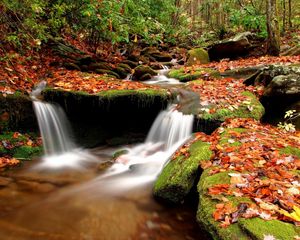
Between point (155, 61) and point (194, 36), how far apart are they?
7145 millimetres

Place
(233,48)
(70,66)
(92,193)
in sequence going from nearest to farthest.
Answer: (92,193), (70,66), (233,48)

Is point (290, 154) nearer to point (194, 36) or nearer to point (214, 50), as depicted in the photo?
point (214, 50)

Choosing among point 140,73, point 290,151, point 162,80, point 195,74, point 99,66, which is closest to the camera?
point 290,151

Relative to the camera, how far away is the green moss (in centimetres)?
261

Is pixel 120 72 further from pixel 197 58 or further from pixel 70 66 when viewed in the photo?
pixel 197 58

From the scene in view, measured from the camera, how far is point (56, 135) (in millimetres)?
7262

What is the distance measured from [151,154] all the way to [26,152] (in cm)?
296

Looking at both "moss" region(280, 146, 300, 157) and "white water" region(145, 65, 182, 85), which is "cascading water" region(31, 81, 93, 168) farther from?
"moss" region(280, 146, 300, 157)

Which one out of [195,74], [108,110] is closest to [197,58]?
[195,74]

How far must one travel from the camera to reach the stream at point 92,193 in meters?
3.85

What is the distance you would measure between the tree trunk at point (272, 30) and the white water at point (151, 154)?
715cm

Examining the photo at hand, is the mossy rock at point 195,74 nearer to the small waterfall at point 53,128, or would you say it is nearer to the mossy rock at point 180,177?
the small waterfall at point 53,128

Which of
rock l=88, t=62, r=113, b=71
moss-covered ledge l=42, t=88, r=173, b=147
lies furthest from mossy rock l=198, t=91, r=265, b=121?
rock l=88, t=62, r=113, b=71

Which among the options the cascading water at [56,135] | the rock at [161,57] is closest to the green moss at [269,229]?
the cascading water at [56,135]
